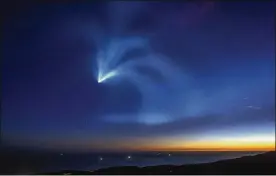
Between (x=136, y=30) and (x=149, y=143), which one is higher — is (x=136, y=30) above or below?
above

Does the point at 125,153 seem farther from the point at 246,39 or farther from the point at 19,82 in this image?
the point at 246,39

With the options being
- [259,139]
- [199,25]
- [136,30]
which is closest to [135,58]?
[136,30]

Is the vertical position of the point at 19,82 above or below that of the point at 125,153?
above

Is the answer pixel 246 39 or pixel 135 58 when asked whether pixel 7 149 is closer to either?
pixel 135 58

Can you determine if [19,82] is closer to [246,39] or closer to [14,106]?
[14,106]

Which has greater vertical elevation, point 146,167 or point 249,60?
point 249,60

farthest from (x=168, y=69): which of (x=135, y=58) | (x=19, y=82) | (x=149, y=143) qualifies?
(x=19, y=82)

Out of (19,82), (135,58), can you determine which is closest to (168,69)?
(135,58)

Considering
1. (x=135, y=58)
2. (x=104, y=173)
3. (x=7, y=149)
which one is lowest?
(x=104, y=173)
